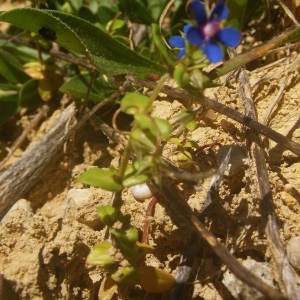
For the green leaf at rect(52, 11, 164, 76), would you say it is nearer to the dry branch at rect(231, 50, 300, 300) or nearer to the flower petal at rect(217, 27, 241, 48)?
the dry branch at rect(231, 50, 300, 300)

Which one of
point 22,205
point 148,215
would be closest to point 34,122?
point 22,205

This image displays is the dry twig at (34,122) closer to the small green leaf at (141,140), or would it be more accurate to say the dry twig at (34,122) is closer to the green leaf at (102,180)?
the green leaf at (102,180)

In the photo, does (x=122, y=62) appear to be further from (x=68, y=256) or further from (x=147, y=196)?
(x=68, y=256)

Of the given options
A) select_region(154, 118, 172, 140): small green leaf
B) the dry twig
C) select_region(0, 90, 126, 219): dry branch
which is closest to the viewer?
select_region(154, 118, 172, 140): small green leaf

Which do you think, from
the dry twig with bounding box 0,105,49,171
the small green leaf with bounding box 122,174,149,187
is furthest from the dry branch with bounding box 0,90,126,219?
the small green leaf with bounding box 122,174,149,187

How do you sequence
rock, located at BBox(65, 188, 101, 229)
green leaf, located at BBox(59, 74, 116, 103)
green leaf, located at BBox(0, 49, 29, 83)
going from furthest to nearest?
green leaf, located at BBox(0, 49, 29, 83) → green leaf, located at BBox(59, 74, 116, 103) → rock, located at BBox(65, 188, 101, 229)

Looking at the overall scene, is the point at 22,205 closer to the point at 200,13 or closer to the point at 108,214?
the point at 108,214

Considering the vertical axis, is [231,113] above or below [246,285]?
above
